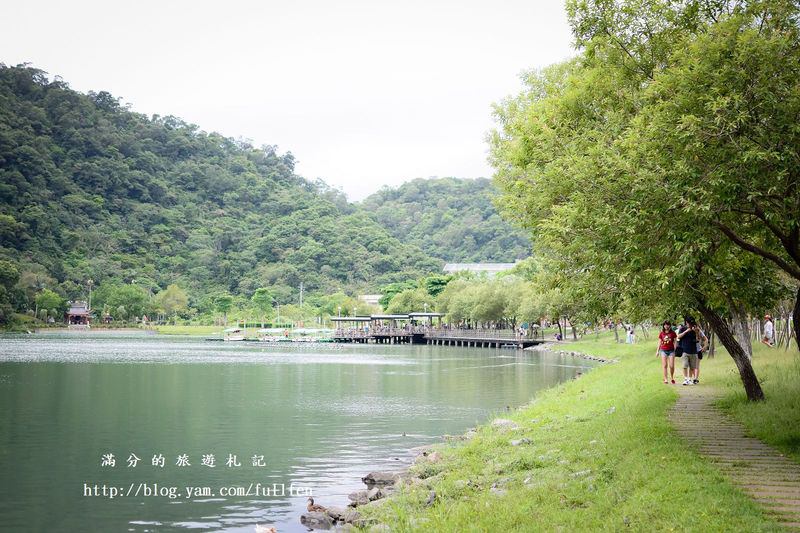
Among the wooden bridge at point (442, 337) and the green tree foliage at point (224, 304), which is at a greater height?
the green tree foliage at point (224, 304)

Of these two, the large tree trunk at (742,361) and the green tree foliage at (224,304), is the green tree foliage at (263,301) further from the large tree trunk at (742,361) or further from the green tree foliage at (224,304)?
the large tree trunk at (742,361)

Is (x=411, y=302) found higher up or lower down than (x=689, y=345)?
higher up

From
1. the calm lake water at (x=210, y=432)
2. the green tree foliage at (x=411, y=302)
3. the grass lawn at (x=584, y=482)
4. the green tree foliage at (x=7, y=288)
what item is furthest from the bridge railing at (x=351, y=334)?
the grass lawn at (x=584, y=482)

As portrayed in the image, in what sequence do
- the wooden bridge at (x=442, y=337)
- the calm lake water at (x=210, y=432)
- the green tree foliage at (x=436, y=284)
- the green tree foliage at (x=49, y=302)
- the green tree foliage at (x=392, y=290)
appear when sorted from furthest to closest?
1. the green tree foliage at (x=392, y=290)
2. the green tree foliage at (x=436, y=284)
3. the green tree foliage at (x=49, y=302)
4. the wooden bridge at (x=442, y=337)
5. the calm lake water at (x=210, y=432)

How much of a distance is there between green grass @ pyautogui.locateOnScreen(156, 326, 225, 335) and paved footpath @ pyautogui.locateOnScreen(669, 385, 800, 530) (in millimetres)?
113669

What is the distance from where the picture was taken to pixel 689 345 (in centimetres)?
2062

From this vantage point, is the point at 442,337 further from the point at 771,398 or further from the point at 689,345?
the point at 771,398

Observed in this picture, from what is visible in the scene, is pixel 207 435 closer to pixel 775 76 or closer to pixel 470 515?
pixel 470 515

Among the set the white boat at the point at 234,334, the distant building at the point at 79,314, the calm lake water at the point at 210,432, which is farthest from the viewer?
the distant building at the point at 79,314

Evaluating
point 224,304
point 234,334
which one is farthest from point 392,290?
point 234,334

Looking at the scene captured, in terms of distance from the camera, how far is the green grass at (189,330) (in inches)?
4867

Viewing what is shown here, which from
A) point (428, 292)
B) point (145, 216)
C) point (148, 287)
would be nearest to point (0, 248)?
point (148, 287)

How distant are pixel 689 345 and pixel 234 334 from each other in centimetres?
9651

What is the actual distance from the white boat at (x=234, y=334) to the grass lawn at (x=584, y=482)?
87.4 m
